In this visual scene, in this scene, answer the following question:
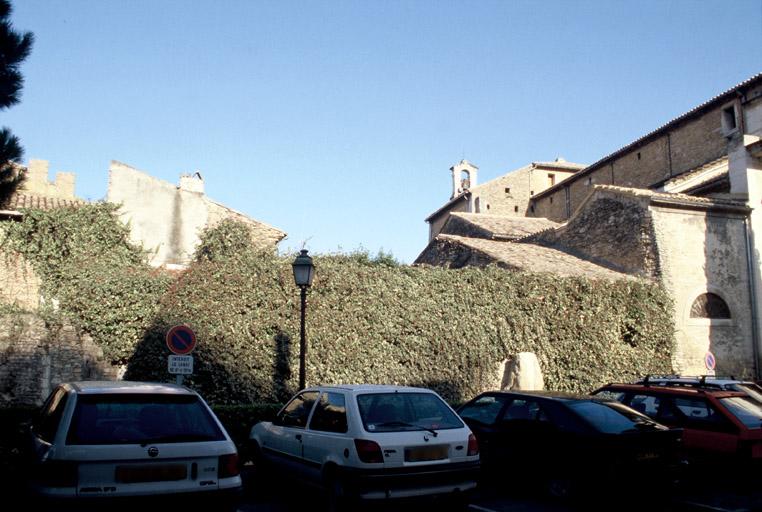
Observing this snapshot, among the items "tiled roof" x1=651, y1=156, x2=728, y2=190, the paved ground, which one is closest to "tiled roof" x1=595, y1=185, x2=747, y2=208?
"tiled roof" x1=651, y1=156, x2=728, y2=190

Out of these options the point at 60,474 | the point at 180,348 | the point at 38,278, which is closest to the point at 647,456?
the point at 60,474

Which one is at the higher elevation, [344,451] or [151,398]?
[151,398]

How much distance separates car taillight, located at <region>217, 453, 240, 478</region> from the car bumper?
5.23 ft

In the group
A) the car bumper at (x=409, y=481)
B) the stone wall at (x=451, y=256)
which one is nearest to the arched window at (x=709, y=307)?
the stone wall at (x=451, y=256)

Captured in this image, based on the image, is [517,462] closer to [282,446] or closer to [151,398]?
[282,446]

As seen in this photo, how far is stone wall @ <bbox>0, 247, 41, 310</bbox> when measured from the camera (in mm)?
18094

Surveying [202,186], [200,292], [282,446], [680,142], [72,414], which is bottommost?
[282,446]

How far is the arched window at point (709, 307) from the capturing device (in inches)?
830

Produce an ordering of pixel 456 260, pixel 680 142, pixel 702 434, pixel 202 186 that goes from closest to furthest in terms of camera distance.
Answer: pixel 702 434 < pixel 456 260 < pixel 202 186 < pixel 680 142

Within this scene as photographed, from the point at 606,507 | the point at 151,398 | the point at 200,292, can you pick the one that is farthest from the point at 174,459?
the point at 200,292

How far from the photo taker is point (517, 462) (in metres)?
8.31

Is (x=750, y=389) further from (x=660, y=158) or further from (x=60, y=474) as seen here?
(x=660, y=158)

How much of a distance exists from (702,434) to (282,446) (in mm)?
6076

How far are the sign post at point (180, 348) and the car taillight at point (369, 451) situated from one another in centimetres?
456
